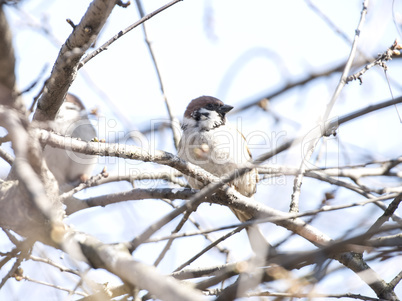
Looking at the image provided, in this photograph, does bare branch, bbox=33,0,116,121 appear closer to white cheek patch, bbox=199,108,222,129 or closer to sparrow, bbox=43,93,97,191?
white cheek patch, bbox=199,108,222,129

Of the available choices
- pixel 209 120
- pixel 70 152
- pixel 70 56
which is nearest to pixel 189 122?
pixel 209 120

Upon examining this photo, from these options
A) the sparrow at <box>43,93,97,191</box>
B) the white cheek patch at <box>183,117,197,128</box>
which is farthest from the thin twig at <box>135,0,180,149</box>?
the sparrow at <box>43,93,97,191</box>

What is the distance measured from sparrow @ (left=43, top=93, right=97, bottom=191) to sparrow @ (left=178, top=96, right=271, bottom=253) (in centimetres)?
106

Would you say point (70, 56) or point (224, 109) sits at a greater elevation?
point (224, 109)

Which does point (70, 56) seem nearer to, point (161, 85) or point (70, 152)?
point (161, 85)

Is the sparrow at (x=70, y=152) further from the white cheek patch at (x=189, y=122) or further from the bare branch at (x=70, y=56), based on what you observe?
the bare branch at (x=70, y=56)

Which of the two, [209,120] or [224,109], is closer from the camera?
[209,120]

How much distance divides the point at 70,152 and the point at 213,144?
58.5 inches

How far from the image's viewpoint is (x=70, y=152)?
4383mm

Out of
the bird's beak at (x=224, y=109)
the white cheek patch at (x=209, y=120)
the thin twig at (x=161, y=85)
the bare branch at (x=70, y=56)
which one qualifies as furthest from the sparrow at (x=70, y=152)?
the bare branch at (x=70, y=56)

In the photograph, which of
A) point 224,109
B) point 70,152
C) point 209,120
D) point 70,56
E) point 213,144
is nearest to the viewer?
point 70,56

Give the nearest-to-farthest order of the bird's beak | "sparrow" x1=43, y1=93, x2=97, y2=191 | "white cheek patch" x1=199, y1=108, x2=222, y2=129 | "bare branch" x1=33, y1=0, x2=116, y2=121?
"bare branch" x1=33, y1=0, x2=116, y2=121, "white cheek patch" x1=199, y1=108, x2=222, y2=129, the bird's beak, "sparrow" x1=43, y1=93, x2=97, y2=191

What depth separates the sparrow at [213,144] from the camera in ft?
12.3

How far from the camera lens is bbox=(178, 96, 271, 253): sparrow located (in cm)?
375
